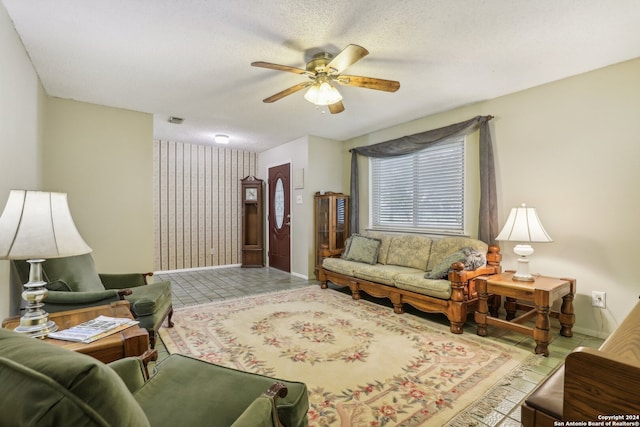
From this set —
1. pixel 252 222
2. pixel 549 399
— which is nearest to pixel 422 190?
pixel 549 399

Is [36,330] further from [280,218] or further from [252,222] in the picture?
[252,222]

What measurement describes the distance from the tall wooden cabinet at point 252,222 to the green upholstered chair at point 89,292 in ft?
11.3

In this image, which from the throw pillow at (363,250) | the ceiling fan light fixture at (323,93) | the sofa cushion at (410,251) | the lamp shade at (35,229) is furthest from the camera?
the throw pillow at (363,250)

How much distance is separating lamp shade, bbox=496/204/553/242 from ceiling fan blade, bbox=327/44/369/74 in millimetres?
2077

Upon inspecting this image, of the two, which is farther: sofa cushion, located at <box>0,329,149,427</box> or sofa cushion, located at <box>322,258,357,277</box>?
sofa cushion, located at <box>322,258,357,277</box>

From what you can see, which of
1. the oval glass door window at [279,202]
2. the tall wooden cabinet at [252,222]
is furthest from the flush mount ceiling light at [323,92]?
the tall wooden cabinet at [252,222]

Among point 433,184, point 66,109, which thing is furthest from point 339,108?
point 66,109

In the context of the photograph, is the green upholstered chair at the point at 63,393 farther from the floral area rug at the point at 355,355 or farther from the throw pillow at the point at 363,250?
the throw pillow at the point at 363,250

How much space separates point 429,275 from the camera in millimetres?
3289

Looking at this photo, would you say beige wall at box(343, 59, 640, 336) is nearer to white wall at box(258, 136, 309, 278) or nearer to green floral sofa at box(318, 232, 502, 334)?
green floral sofa at box(318, 232, 502, 334)

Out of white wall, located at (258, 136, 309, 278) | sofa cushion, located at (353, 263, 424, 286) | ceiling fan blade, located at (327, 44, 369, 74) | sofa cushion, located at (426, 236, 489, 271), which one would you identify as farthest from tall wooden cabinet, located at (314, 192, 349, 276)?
ceiling fan blade, located at (327, 44, 369, 74)

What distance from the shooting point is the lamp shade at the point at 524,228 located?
8.92 feet

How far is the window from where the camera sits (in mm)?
3934

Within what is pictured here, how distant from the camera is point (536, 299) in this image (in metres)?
2.49
